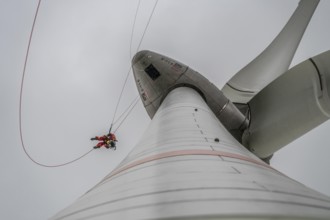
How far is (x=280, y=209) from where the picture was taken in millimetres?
947

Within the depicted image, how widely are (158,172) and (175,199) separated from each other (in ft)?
1.51

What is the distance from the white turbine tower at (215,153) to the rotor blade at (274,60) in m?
0.03

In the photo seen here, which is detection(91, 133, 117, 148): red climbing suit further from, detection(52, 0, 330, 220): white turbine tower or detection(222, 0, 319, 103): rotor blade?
detection(222, 0, 319, 103): rotor blade

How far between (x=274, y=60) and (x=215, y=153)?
6.18m

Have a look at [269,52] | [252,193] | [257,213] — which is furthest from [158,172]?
[269,52]

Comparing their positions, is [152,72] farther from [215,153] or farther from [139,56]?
[215,153]

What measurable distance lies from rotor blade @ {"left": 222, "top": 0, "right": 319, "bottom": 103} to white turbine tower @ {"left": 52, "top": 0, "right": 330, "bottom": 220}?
3 centimetres

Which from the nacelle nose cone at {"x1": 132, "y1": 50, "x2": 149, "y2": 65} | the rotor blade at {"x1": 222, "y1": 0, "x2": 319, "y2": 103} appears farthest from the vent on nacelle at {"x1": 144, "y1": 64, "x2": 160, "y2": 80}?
the rotor blade at {"x1": 222, "y1": 0, "x2": 319, "y2": 103}

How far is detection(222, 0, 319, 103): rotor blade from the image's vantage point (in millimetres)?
6242

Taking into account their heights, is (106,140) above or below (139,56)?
below

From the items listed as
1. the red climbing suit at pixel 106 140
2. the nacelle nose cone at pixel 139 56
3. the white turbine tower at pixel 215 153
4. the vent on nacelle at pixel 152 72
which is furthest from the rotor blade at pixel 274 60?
the red climbing suit at pixel 106 140

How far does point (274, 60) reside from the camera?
278 inches

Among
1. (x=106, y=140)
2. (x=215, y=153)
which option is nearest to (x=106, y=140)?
(x=106, y=140)

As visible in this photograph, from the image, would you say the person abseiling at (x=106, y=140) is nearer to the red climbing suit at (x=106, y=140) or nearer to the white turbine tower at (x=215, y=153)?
the red climbing suit at (x=106, y=140)
